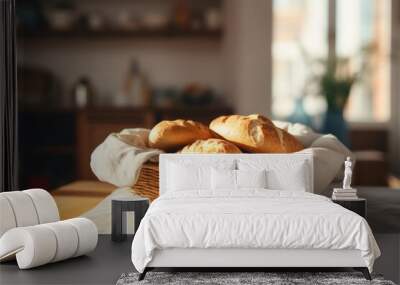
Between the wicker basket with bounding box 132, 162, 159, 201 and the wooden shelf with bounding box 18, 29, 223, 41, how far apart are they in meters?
2.46

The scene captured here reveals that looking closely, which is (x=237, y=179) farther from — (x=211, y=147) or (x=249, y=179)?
(x=211, y=147)

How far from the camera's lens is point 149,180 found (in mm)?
4812

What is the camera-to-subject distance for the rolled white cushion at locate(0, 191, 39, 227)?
13.3 feet

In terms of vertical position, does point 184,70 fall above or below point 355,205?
above

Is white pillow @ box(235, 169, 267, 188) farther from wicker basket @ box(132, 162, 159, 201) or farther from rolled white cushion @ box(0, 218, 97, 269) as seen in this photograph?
rolled white cushion @ box(0, 218, 97, 269)

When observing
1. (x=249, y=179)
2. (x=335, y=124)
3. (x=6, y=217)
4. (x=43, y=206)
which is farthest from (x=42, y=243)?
(x=335, y=124)

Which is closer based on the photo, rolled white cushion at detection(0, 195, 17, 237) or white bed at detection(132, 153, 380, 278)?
white bed at detection(132, 153, 380, 278)

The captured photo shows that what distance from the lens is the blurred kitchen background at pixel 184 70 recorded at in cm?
681

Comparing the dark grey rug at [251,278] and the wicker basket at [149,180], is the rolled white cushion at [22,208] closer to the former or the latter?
the dark grey rug at [251,278]

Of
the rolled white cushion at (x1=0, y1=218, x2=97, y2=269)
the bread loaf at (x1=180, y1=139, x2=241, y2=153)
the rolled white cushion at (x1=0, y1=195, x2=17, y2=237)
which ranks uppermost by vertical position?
the bread loaf at (x1=180, y1=139, x2=241, y2=153)

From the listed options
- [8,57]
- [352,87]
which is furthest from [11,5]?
[352,87]

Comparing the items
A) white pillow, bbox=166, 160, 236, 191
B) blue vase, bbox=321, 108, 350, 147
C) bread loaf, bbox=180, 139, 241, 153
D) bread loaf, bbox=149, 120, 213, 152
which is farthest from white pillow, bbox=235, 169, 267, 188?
blue vase, bbox=321, 108, 350, 147

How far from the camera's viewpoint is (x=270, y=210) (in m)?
3.64

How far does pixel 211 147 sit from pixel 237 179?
1.26ft
